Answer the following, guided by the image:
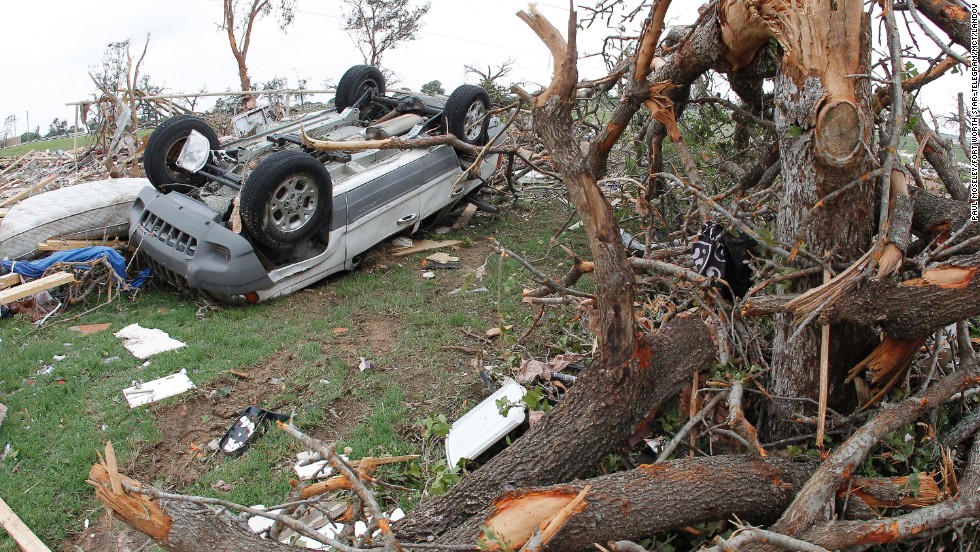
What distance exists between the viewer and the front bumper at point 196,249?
22.4 feet

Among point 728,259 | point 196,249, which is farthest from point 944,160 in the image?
point 196,249

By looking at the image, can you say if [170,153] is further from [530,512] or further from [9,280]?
[530,512]

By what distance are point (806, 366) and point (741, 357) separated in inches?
16.1

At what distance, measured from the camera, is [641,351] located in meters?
3.47

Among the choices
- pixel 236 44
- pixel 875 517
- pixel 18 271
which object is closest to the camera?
pixel 875 517

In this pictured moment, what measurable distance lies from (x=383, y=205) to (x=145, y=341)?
9.00 feet

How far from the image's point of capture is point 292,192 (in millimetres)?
6941

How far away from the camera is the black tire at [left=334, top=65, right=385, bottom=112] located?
30.5 ft

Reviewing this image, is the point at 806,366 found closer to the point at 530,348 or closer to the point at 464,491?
the point at 464,491

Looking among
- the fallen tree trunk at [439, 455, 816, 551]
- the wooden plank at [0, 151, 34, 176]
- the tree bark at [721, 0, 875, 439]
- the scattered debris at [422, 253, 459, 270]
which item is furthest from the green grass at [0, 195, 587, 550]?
the wooden plank at [0, 151, 34, 176]

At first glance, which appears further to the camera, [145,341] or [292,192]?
[292,192]

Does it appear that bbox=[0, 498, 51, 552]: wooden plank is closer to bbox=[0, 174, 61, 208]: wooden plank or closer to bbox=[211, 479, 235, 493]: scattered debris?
bbox=[211, 479, 235, 493]: scattered debris

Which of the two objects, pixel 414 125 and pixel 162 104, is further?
pixel 162 104

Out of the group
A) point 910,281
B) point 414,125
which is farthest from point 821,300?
point 414,125
